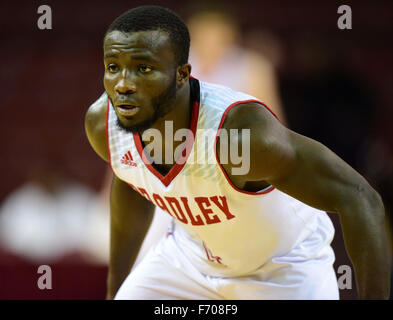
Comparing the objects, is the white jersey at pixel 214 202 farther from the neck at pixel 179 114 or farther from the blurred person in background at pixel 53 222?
the blurred person in background at pixel 53 222

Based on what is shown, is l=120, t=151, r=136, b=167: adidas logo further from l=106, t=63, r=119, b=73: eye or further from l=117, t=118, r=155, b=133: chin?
l=106, t=63, r=119, b=73: eye

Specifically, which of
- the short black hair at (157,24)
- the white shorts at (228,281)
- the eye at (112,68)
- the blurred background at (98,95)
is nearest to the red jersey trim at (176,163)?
the short black hair at (157,24)

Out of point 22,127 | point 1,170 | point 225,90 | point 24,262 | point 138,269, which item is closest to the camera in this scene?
point 225,90

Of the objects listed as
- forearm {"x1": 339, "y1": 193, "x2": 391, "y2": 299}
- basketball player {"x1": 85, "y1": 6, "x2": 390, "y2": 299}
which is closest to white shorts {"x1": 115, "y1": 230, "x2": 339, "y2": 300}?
basketball player {"x1": 85, "y1": 6, "x2": 390, "y2": 299}

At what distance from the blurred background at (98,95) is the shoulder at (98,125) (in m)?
1.65

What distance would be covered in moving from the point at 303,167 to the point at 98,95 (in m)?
5.21

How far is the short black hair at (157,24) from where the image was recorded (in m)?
2.50

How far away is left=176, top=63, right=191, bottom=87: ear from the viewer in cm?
262

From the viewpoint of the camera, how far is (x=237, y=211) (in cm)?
277

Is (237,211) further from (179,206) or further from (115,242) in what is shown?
(115,242)

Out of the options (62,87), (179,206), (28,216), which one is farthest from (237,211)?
(62,87)

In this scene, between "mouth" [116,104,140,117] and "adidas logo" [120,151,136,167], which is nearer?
"mouth" [116,104,140,117]
